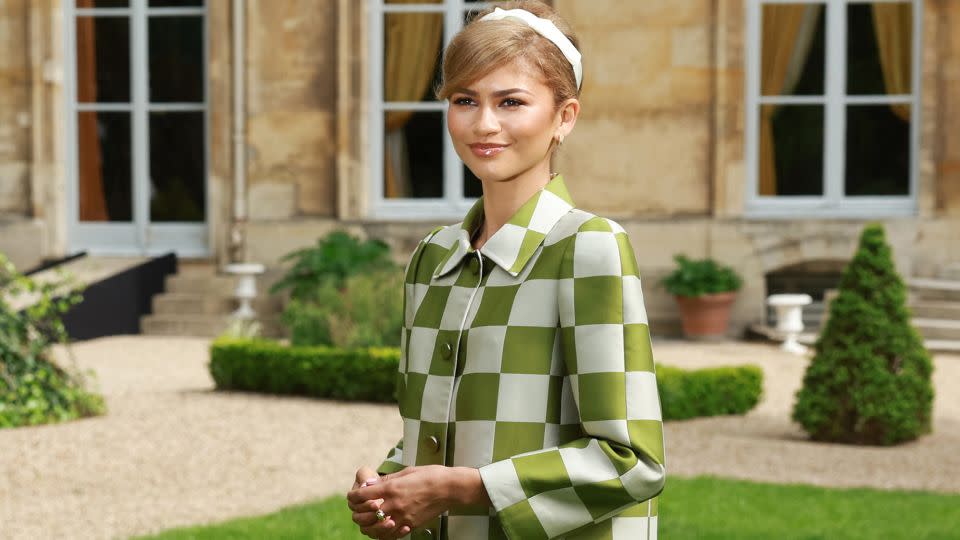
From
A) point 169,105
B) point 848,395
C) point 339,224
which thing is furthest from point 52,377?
point 169,105

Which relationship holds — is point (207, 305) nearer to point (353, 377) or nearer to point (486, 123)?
point (353, 377)

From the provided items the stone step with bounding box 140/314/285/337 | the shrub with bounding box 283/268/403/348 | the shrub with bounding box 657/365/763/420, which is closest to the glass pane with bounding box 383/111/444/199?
the stone step with bounding box 140/314/285/337

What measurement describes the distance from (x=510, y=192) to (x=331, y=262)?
10.3 m

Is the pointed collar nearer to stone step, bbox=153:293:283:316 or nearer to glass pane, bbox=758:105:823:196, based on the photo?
A: stone step, bbox=153:293:283:316

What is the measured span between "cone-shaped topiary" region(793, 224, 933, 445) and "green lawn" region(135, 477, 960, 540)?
3.93 ft

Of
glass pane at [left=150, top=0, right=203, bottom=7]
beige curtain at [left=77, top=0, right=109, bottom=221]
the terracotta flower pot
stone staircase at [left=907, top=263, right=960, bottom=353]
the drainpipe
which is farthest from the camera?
beige curtain at [left=77, top=0, right=109, bottom=221]

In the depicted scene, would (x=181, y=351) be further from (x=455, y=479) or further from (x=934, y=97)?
(x=455, y=479)

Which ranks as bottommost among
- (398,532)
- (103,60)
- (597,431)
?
(398,532)

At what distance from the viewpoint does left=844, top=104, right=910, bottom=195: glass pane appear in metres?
13.0

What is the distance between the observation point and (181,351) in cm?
1141

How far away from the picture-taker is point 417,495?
1.69 metres

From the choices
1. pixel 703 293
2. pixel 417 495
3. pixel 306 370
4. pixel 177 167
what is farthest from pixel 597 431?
pixel 177 167

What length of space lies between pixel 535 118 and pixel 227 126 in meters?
11.8

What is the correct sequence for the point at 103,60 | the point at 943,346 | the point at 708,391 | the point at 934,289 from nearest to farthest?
the point at 708,391, the point at 943,346, the point at 934,289, the point at 103,60
